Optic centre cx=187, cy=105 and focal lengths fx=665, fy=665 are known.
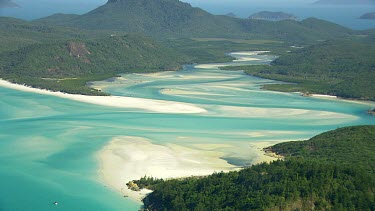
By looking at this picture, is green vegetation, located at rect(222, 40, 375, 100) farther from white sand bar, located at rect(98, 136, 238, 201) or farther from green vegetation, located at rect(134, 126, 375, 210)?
green vegetation, located at rect(134, 126, 375, 210)

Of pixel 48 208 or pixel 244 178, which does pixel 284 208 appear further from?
pixel 48 208

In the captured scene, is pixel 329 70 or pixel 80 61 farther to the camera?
pixel 329 70

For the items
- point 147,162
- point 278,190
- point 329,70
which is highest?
point 329,70

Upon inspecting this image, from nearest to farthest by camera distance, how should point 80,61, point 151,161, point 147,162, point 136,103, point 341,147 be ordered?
point 341,147 → point 147,162 → point 151,161 → point 136,103 → point 80,61

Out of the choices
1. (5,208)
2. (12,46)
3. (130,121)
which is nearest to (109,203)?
(5,208)

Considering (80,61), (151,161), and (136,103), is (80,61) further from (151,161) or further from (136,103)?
(151,161)

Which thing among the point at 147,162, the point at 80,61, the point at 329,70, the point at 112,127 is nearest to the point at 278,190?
the point at 147,162

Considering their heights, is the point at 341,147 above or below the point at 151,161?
above
